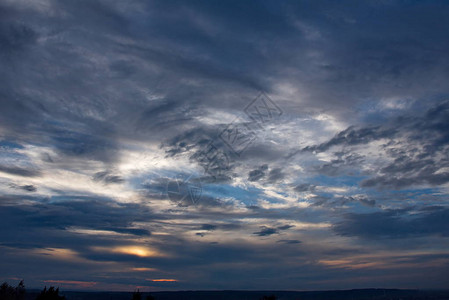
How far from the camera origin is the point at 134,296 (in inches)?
2158

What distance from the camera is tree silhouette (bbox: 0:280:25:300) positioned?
2531 inches

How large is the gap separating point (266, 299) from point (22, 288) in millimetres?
54217

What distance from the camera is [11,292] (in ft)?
227

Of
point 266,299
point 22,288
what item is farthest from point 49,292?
point 266,299

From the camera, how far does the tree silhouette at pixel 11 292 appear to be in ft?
211

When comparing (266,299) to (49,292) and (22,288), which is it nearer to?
A: (49,292)

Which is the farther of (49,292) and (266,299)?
(266,299)

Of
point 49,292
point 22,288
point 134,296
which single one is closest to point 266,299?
point 134,296

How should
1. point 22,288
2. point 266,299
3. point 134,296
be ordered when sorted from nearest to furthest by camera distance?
point 134,296
point 266,299
point 22,288

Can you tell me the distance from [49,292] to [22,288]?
26.8 meters

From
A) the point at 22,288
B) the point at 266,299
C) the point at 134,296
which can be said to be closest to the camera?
the point at 134,296

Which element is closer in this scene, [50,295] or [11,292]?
[50,295]

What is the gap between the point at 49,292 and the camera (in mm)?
56594

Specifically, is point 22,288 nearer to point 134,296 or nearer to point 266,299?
point 134,296
